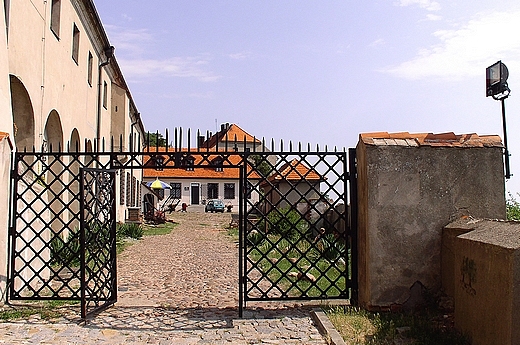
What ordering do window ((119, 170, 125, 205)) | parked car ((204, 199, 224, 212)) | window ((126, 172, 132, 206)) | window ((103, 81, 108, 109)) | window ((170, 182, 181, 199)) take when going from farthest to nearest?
window ((170, 182, 181, 199)), parked car ((204, 199, 224, 212)), window ((126, 172, 132, 206)), window ((119, 170, 125, 205)), window ((103, 81, 108, 109))

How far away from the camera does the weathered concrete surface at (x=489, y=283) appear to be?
437 centimetres

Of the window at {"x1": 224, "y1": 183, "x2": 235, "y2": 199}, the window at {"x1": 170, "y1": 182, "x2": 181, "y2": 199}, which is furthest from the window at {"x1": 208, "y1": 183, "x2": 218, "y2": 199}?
the window at {"x1": 170, "y1": 182, "x2": 181, "y2": 199}

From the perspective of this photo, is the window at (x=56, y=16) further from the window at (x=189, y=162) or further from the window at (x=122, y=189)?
the window at (x=122, y=189)

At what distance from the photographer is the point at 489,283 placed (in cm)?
482

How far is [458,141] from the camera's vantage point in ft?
22.4

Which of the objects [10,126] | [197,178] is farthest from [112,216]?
[197,178]

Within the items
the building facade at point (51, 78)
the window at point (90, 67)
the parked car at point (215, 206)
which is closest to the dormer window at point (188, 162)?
the building facade at point (51, 78)

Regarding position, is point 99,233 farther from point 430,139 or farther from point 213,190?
point 213,190

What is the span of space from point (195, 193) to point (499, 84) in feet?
150

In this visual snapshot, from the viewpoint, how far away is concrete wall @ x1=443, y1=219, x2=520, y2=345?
4375mm

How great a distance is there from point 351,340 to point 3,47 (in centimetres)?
595

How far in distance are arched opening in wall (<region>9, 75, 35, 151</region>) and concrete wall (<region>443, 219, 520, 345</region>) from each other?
855cm

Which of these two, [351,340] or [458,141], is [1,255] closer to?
[351,340]

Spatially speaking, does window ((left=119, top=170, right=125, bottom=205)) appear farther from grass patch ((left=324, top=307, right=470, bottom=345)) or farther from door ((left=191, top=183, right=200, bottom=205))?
door ((left=191, top=183, right=200, bottom=205))
